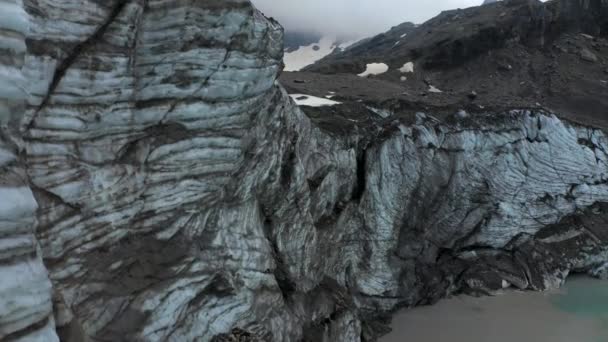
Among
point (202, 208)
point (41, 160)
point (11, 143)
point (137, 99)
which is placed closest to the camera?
point (11, 143)

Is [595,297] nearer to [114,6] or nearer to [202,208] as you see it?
[202,208]

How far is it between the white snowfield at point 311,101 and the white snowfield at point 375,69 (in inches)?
531

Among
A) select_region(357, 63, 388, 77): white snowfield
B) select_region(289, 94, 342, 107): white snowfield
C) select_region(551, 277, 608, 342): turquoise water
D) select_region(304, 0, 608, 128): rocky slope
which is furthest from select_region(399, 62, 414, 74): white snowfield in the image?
select_region(551, 277, 608, 342): turquoise water

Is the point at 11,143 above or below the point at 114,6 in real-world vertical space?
below

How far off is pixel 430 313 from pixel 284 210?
398 inches

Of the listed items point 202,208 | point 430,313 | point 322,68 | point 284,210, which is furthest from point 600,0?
point 202,208

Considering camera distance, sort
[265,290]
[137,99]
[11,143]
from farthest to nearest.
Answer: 1. [265,290]
2. [137,99]
3. [11,143]

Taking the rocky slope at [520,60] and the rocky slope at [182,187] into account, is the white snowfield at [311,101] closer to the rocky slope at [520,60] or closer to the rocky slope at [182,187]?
the rocky slope at [182,187]

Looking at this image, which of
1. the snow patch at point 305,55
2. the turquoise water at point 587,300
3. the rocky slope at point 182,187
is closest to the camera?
the rocky slope at point 182,187

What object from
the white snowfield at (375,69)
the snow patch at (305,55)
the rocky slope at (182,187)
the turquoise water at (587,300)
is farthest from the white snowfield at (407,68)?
the snow patch at (305,55)

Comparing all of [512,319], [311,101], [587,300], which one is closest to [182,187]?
[311,101]

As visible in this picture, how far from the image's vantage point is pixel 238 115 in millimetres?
11352

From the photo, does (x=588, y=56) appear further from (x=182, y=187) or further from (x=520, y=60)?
(x=182, y=187)

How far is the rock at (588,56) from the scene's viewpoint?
37.2 m
